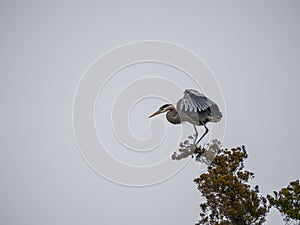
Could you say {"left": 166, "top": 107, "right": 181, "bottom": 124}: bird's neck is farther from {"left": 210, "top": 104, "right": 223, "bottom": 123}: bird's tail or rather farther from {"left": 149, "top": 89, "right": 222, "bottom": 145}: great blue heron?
{"left": 210, "top": 104, "right": 223, "bottom": 123}: bird's tail

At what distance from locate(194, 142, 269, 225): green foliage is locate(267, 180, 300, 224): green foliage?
12.3 inches

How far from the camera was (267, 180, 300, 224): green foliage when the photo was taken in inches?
387

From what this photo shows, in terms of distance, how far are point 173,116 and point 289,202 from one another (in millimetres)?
3765

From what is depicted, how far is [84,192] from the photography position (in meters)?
82.2

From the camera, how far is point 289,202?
9922 mm

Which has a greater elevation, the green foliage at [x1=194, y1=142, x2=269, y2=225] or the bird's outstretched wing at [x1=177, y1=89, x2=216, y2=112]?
the bird's outstretched wing at [x1=177, y1=89, x2=216, y2=112]

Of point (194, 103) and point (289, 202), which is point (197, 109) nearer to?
point (194, 103)

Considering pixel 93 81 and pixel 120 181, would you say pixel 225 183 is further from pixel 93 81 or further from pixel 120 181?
pixel 93 81

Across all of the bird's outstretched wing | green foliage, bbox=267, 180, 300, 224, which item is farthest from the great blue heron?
green foliage, bbox=267, 180, 300, 224

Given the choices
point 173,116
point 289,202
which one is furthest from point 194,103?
point 289,202

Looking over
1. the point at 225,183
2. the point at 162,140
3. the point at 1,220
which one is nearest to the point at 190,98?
the point at 225,183

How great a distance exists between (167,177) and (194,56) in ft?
14.0

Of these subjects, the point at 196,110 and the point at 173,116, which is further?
the point at 173,116

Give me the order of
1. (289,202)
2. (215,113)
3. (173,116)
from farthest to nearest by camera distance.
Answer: (173,116), (215,113), (289,202)
